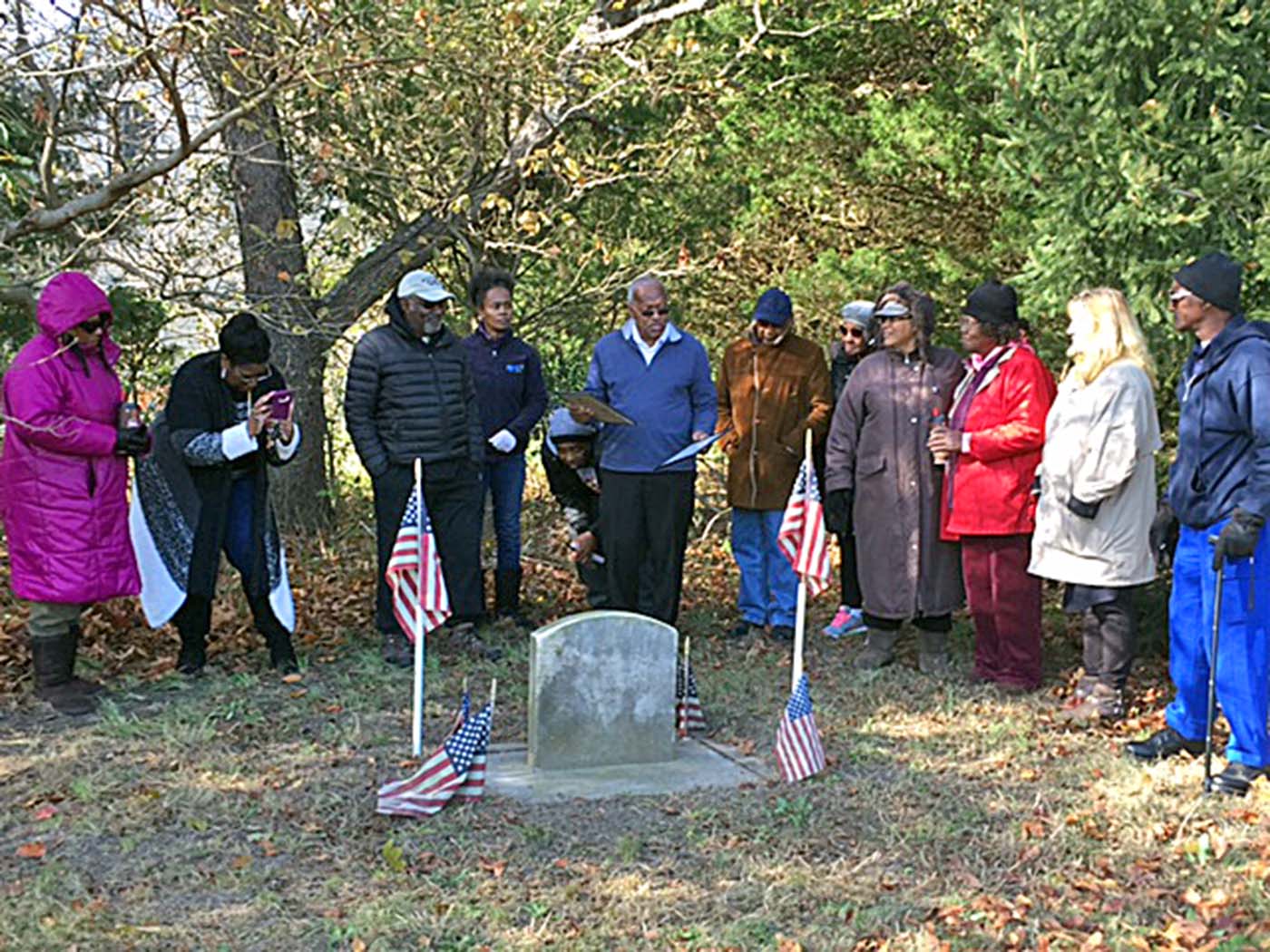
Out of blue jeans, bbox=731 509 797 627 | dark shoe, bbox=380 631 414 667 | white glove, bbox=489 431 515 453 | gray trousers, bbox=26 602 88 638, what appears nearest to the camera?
gray trousers, bbox=26 602 88 638

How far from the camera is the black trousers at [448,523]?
8398 mm

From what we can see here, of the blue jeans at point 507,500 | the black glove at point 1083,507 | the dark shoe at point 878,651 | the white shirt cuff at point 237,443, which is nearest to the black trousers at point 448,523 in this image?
the blue jeans at point 507,500

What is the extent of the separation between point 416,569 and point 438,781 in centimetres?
108

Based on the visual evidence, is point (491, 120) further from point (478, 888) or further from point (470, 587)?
point (478, 888)

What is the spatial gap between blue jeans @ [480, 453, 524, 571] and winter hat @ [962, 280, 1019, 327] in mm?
3108

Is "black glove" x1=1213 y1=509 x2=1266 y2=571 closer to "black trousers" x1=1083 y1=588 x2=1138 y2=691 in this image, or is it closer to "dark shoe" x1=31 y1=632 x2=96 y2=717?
"black trousers" x1=1083 y1=588 x2=1138 y2=691

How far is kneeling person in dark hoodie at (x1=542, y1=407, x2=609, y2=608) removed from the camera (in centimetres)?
887

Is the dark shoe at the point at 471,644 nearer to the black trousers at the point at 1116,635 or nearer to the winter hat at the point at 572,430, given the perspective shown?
the winter hat at the point at 572,430

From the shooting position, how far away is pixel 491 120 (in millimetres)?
12016

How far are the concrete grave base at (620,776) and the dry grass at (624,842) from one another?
0.54 feet

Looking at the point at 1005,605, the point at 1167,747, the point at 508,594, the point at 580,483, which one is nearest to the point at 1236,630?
the point at 1167,747

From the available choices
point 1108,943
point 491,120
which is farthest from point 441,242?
point 1108,943

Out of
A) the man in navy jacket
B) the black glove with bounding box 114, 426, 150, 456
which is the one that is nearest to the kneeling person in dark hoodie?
the man in navy jacket

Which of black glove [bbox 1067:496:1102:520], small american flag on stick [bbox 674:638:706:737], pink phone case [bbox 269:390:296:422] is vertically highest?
pink phone case [bbox 269:390:296:422]
